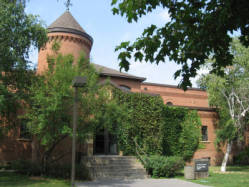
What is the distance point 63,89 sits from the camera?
11.9 meters

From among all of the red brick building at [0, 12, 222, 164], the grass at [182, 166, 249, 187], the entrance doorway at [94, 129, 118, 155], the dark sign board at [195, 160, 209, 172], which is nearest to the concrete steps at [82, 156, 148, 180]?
the red brick building at [0, 12, 222, 164]

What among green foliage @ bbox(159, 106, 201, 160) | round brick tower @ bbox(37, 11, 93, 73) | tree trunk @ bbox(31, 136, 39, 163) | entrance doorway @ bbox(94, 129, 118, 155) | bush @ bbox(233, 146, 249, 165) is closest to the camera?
tree trunk @ bbox(31, 136, 39, 163)

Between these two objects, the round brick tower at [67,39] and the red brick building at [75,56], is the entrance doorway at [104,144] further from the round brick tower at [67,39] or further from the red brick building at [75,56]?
the round brick tower at [67,39]

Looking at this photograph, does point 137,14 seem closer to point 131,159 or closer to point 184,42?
point 184,42

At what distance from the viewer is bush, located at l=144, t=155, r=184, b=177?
15.3 m

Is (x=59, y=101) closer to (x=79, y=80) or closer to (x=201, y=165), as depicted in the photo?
(x=79, y=80)

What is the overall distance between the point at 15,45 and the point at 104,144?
30.3 ft

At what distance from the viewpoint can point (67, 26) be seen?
20641 millimetres

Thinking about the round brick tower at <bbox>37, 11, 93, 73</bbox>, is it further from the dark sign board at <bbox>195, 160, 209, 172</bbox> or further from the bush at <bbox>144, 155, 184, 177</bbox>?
the dark sign board at <bbox>195, 160, 209, 172</bbox>

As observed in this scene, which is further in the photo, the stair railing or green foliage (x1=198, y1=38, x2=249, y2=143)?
green foliage (x1=198, y1=38, x2=249, y2=143)

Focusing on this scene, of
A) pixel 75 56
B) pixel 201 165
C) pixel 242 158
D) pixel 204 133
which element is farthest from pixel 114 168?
pixel 242 158

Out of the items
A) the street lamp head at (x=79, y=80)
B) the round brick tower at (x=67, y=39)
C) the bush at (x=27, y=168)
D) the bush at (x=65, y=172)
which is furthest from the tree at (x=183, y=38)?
the round brick tower at (x=67, y=39)

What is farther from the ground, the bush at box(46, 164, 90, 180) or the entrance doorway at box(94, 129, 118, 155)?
the entrance doorway at box(94, 129, 118, 155)

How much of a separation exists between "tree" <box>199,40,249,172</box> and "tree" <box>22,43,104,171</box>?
426 inches
